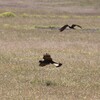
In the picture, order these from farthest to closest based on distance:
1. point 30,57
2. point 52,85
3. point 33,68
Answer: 1. point 30,57
2. point 33,68
3. point 52,85

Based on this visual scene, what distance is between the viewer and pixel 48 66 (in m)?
14.3

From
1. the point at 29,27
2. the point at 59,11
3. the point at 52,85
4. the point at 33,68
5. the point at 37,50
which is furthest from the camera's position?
the point at 59,11

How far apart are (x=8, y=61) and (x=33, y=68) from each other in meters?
1.44

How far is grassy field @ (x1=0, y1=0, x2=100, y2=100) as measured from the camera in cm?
1079

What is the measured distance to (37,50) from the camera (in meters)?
18.0

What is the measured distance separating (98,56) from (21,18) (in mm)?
16795

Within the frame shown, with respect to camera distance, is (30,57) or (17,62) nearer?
(17,62)

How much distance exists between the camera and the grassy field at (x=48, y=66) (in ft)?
35.4

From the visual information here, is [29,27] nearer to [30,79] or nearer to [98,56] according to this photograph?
[98,56]

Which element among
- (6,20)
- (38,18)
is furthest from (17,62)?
(38,18)

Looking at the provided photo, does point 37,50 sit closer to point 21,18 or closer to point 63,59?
point 63,59

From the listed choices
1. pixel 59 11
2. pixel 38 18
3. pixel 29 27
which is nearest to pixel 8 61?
pixel 29 27

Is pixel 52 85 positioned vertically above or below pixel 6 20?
above

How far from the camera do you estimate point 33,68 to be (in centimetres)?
1385
